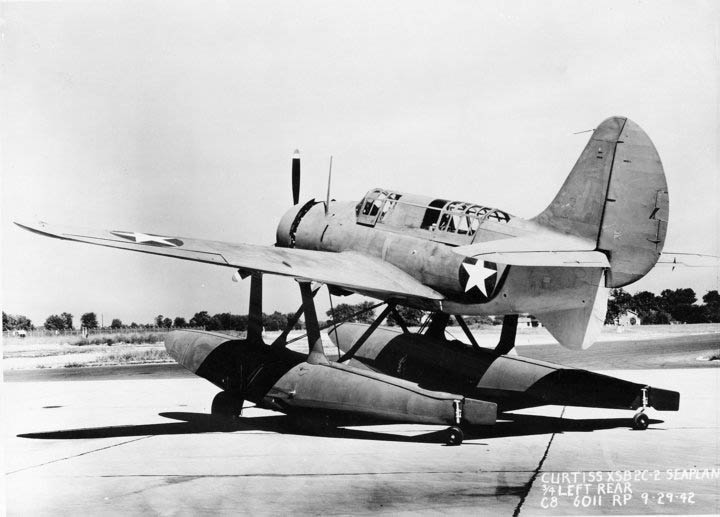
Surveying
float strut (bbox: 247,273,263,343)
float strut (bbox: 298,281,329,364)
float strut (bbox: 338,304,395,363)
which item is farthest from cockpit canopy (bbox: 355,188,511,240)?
float strut (bbox: 247,273,263,343)

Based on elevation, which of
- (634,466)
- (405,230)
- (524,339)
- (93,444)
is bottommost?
(524,339)

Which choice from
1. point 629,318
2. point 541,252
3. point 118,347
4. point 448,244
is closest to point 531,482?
point 541,252

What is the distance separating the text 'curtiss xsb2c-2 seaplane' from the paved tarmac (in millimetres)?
532

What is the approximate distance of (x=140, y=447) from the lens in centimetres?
1006

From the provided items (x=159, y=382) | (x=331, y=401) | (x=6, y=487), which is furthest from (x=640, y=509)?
(x=159, y=382)

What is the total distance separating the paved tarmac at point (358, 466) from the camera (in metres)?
6.86

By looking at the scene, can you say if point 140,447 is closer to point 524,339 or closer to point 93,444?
point 93,444

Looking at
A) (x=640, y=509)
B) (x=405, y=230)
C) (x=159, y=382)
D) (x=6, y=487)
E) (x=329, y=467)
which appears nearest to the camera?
(x=640, y=509)

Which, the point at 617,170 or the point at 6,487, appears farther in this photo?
the point at 617,170

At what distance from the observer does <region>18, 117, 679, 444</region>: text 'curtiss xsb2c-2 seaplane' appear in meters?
10.4

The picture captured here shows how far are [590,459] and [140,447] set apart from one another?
5.59 metres

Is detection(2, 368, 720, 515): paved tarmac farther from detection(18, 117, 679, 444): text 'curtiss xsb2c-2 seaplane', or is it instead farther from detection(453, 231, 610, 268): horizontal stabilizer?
detection(453, 231, 610, 268): horizontal stabilizer

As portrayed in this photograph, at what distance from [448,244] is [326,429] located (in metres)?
3.38

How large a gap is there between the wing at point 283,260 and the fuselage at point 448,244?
274mm
